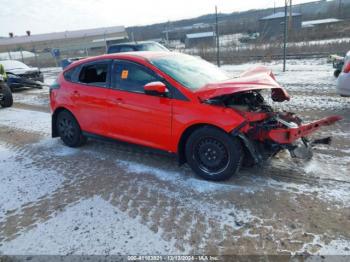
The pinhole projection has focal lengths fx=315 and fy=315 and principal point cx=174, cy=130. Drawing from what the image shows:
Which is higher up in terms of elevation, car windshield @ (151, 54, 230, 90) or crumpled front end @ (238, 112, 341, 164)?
car windshield @ (151, 54, 230, 90)

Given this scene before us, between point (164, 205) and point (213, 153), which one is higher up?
point (213, 153)

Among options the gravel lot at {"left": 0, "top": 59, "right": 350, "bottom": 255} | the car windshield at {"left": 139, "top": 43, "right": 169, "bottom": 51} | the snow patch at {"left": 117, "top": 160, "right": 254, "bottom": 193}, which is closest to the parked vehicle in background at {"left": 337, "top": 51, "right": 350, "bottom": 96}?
the gravel lot at {"left": 0, "top": 59, "right": 350, "bottom": 255}

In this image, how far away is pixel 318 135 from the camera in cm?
562

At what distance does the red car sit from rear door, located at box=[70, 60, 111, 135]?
16 millimetres

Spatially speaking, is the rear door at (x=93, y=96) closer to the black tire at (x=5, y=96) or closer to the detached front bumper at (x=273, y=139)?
the detached front bumper at (x=273, y=139)

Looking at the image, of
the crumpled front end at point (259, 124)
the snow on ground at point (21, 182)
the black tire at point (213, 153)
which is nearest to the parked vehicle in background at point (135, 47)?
the snow on ground at point (21, 182)

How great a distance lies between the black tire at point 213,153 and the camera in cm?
392

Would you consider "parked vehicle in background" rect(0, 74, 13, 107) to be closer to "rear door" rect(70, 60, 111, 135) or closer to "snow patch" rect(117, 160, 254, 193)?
"rear door" rect(70, 60, 111, 135)

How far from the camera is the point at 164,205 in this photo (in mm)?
3729

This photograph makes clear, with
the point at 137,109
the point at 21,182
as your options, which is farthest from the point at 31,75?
the point at 137,109

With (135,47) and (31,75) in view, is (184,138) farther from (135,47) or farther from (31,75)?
(31,75)

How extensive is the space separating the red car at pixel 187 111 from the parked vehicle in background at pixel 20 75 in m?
9.13

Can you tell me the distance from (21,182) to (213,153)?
2846mm

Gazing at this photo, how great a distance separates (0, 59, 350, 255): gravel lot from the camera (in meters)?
3.02
